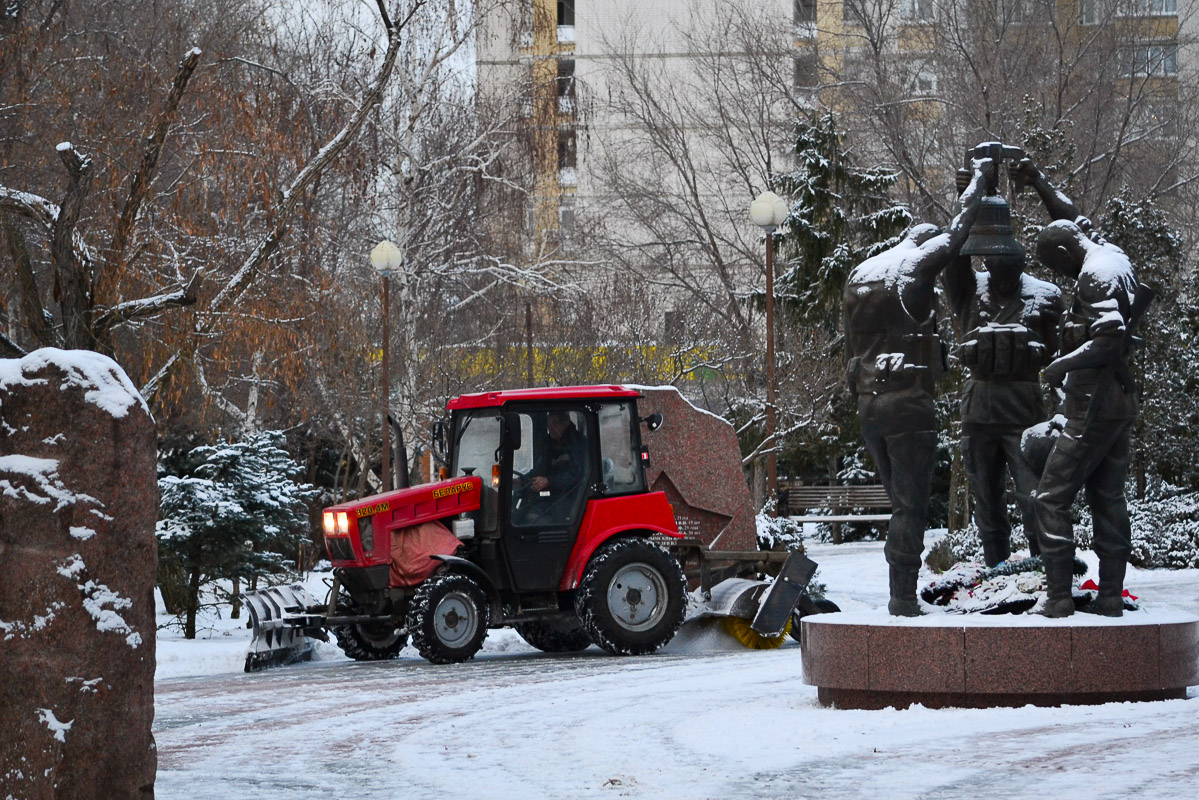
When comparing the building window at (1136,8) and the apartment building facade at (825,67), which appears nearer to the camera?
the apartment building facade at (825,67)

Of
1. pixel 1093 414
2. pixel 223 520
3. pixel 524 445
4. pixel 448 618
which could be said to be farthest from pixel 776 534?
pixel 1093 414

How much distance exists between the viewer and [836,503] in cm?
3606

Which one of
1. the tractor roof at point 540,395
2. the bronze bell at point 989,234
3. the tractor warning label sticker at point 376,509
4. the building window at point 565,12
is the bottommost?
the tractor warning label sticker at point 376,509

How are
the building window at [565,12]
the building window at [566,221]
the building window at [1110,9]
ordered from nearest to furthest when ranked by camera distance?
the building window at [1110,9] → the building window at [566,221] → the building window at [565,12]

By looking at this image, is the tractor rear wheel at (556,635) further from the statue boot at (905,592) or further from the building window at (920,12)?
the building window at (920,12)

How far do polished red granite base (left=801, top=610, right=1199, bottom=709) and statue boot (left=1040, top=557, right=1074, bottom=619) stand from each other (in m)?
0.10

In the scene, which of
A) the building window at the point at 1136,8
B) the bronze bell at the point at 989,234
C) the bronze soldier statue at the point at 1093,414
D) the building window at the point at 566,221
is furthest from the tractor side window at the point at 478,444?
the building window at the point at 1136,8

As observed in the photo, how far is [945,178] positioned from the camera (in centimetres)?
3578

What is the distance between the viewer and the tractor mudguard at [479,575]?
51.7 feet

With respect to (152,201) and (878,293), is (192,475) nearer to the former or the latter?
(152,201)

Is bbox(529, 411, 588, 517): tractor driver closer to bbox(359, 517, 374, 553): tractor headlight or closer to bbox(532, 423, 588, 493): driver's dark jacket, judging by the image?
bbox(532, 423, 588, 493): driver's dark jacket

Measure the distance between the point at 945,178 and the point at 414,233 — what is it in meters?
12.0

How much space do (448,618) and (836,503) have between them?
21265mm

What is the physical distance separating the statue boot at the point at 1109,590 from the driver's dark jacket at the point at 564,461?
6.55 m
